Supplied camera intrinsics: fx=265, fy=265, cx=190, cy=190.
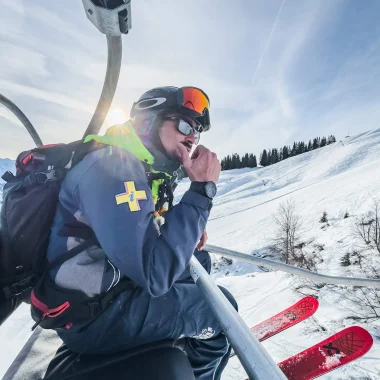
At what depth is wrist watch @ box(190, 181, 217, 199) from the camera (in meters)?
1.64

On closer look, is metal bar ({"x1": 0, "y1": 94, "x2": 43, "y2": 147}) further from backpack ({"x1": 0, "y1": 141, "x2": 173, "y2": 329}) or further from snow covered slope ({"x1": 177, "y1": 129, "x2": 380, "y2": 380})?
snow covered slope ({"x1": 177, "y1": 129, "x2": 380, "y2": 380})

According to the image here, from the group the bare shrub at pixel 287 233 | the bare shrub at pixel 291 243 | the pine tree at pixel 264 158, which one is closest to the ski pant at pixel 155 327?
the bare shrub at pixel 291 243

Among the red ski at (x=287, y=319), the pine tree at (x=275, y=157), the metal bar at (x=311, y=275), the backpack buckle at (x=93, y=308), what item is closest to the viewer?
the backpack buckle at (x=93, y=308)

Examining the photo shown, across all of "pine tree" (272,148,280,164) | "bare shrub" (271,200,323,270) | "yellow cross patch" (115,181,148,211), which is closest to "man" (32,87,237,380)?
"yellow cross patch" (115,181,148,211)

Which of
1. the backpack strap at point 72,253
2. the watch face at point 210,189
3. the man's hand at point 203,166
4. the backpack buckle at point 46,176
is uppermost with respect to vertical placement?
the backpack buckle at point 46,176

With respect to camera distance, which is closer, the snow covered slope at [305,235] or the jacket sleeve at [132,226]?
the jacket sleeve at [132,226]

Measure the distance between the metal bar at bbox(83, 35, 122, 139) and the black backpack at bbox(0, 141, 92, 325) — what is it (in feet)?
1.64

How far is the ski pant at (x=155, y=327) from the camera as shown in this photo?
1710 mm

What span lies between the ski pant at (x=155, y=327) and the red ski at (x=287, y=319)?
7.11 feet

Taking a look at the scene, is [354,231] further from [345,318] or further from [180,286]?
[180,286]

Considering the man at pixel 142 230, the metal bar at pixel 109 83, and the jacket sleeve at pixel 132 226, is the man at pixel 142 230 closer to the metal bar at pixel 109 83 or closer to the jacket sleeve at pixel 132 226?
the jacket sleeve at pixel 132 226

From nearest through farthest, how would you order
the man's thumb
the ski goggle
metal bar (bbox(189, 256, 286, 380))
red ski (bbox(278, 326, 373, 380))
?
metal bar (bbox(189, 256, 286, 380)) → the man's thumb → the ski goggle → red ski (bbox(278, 326, 373, 380))

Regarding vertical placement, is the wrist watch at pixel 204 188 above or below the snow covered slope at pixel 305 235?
above

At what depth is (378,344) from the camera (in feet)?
12.3
